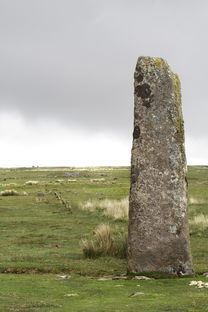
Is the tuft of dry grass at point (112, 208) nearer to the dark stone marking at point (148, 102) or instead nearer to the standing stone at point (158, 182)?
the standing stone at point (158, 182)

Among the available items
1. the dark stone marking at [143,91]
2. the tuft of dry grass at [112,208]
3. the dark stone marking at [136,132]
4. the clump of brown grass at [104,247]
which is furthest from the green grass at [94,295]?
the tuft of dry grass at [112,208]

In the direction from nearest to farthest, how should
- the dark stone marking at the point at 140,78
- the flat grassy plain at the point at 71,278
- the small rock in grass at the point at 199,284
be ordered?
the flat grassy plain at the point at 71,278 → the small rock in grass at the point at 199,284 → the dark stone marking at the point at 140,78

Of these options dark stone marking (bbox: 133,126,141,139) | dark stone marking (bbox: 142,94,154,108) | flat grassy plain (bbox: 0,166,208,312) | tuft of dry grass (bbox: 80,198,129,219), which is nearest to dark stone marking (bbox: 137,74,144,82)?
dark stone marking (bbox: 142,94,154,108)

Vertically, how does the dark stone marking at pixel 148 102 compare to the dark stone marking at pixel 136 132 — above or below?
above

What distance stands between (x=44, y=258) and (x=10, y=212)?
17.7 metres

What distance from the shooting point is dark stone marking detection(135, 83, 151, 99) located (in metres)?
14.4

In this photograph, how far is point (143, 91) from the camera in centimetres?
1445

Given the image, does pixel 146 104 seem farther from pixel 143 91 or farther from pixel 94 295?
pixel 94 295

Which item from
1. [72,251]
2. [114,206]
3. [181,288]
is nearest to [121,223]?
[114,206]

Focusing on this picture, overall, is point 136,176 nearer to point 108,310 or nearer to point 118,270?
point 118,270

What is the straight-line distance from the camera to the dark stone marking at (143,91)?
47.1 feet

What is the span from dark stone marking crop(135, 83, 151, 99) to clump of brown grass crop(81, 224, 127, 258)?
223 inches

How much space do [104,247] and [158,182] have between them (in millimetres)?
4693

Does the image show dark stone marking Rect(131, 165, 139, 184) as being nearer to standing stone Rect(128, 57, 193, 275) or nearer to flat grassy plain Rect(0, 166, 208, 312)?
standing stone Rect(128, 57, 193, 275)
